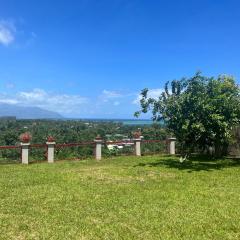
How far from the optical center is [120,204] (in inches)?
409

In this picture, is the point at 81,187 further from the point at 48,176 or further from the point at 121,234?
the point at 121,234

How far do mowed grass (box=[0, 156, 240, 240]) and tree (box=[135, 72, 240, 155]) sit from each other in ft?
6.87

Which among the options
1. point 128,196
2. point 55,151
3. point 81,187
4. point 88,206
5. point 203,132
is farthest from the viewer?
point 55,151

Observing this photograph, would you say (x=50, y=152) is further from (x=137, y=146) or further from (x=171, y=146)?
(x=171, y=146)

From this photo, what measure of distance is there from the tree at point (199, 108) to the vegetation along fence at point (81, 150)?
491cm

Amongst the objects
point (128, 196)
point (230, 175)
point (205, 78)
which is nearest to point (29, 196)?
point (128, 196)

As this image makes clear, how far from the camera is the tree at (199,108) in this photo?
1786cm

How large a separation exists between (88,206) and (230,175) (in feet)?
23.7

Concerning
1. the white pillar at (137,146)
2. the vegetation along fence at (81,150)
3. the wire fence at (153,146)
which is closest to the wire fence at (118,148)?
the vegetation along fence at (81,150)

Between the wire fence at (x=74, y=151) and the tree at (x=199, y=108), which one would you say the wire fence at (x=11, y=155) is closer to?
the wire fence at (x=74, y=151)

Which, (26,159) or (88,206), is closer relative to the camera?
(88,206)

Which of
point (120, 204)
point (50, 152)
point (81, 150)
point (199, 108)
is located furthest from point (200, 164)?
point (120, 204)

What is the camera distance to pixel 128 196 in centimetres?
1137

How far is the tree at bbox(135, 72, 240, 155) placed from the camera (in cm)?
1786
